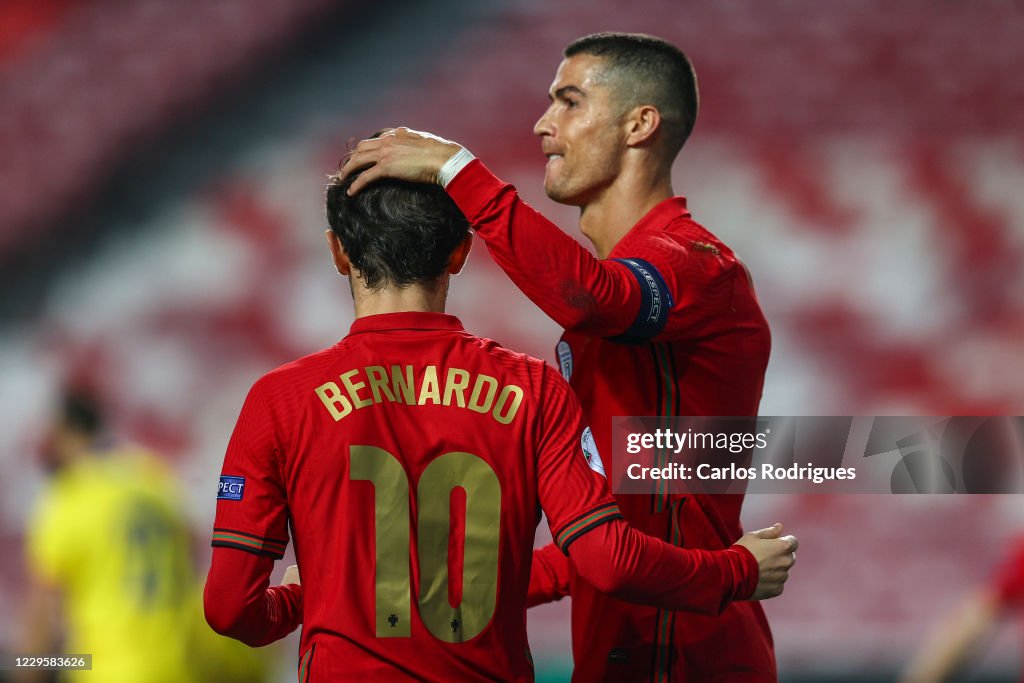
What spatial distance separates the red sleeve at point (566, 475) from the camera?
5.61ft

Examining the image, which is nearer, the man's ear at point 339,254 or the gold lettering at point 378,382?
the gold lettering at point 378,382

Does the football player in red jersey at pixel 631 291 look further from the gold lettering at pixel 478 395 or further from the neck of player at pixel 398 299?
the gold lettering at pixel 478 395

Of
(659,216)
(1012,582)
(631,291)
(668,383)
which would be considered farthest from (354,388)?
(1012,582)

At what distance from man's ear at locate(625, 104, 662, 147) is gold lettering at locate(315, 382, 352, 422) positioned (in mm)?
1173

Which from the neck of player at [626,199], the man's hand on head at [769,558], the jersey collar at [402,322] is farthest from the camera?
the neck of player at [626,199]

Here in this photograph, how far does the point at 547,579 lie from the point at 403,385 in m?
0.86

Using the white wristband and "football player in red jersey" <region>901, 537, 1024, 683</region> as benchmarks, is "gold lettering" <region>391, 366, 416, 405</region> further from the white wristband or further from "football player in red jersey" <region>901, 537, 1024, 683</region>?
"football player in red jersey" <region>901, 537, 1024, 683</region>

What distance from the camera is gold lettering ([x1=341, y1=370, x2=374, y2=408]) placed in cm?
171

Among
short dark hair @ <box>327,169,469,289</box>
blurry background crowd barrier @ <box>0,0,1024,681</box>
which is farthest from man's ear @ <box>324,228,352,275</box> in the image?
blurry background crowd barrier @ <box>0,0,1024,681</box>

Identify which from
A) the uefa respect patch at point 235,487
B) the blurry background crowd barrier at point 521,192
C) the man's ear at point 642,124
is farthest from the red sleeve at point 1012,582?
the uefa respect patch at point 235,487

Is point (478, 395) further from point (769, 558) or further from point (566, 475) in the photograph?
point (769, 558)

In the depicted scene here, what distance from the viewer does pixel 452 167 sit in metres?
1.92

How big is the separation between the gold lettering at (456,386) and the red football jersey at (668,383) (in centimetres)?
36

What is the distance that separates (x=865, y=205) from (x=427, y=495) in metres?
3.40
